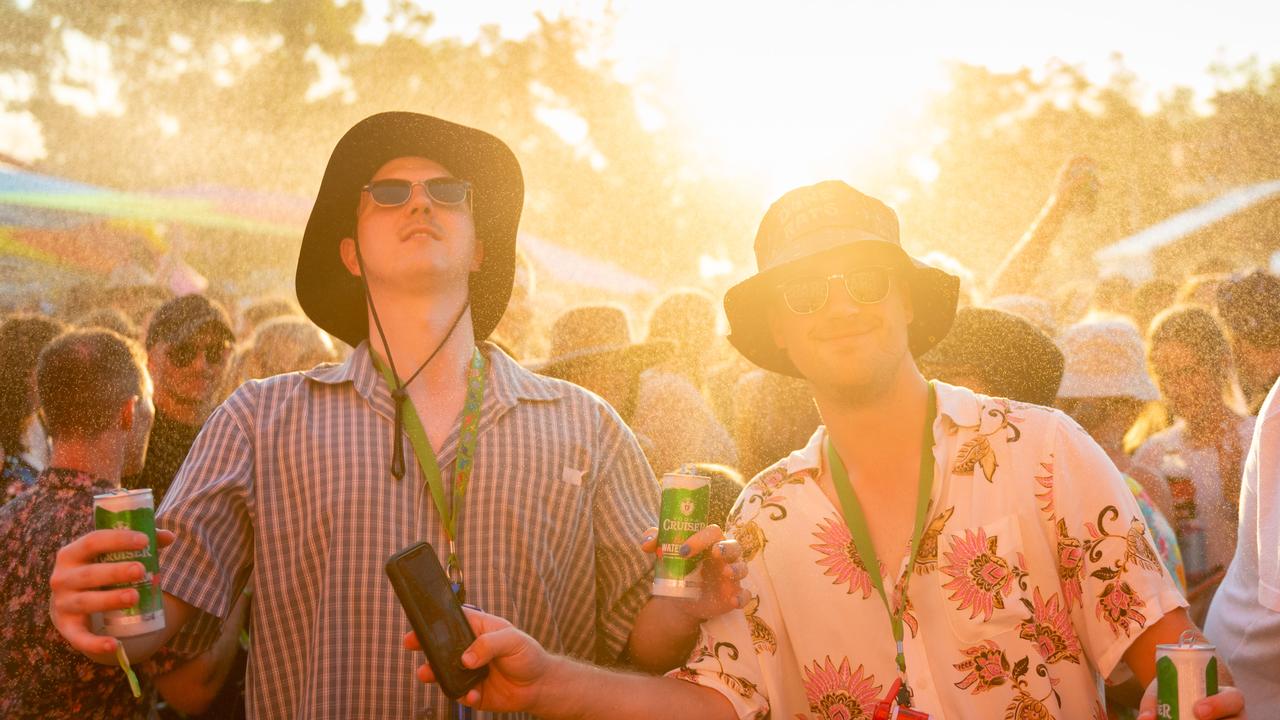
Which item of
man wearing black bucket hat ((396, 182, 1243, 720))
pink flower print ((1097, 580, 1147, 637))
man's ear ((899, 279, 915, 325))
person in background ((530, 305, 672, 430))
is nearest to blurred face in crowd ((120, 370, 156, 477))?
person in background ((530, 305, 672, 430))

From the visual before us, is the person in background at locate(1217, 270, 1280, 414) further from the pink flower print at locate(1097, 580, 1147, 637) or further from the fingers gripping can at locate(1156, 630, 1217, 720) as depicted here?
the fingers gripping can at locate(1156, 630, 1217, 720)

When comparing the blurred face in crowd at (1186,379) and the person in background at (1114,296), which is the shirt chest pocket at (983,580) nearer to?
the blurred face in crowd at (1186,379)

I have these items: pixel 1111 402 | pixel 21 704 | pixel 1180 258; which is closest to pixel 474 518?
pixel 21 704

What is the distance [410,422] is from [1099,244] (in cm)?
1848

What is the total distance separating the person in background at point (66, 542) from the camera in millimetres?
3090

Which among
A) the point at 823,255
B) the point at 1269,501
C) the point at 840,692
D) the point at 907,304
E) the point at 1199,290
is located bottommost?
the point at 840,692

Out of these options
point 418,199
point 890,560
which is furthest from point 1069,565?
point 418,199

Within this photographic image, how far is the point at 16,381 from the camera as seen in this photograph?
171 inches

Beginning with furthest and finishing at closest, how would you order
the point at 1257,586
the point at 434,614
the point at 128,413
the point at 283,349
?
the point at 283,349
the point at 128,413
the point at 1257,586
the point at 434,614

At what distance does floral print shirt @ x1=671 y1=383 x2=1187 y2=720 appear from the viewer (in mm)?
2561

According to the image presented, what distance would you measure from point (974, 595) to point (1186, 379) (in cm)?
264

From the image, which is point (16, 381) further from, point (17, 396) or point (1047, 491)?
point (1047, 491)

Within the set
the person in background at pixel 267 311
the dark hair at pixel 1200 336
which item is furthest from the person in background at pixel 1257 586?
the person in background at pixel 267 311

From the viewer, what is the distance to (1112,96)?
2280cm
